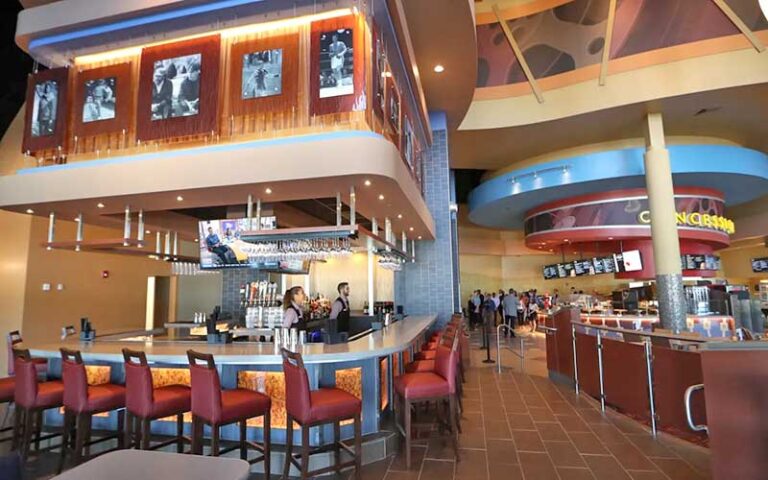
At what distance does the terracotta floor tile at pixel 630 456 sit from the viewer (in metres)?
3.46

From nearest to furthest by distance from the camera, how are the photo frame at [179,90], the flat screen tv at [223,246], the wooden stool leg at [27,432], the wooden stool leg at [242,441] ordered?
the wooden stool leg at [242,441] → the wooden stool leg at [27,432] → the photo frame at [179,90] → the flat screen tv at [223,246]

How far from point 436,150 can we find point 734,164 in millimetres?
7334

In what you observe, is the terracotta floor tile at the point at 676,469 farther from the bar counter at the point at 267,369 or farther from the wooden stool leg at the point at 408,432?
the bar counter at the point at 267,369

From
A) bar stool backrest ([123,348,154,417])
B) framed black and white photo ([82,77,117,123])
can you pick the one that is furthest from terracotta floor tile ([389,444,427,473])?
framed black and white photo ([82,77,117,123])

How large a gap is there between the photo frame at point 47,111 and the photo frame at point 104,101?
0.64 feet

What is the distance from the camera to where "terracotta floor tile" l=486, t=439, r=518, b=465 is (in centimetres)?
364

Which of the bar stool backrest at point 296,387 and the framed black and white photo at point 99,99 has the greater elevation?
the framed black and white photo at point 99,99

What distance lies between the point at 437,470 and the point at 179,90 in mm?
4939

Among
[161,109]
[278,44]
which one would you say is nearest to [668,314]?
[278,44]

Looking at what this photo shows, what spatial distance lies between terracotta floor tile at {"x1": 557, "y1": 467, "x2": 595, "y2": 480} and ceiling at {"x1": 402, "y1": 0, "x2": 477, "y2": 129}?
213 inches

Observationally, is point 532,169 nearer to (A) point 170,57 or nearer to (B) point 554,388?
(B) point 554,388

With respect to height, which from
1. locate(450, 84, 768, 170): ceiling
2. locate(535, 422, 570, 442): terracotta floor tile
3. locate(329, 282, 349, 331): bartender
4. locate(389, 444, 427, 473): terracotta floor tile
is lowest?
locate(389, 444, 427, 473): terracotta floor tile

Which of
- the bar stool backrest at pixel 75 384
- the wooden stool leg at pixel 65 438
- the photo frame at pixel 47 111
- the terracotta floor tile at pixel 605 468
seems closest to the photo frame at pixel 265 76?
the photo frame at pixel 47 111

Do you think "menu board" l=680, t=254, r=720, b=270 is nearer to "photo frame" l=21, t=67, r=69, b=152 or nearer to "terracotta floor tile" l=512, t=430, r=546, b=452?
"terracotta floor tile" l=512, t=430, r=546, b=452
